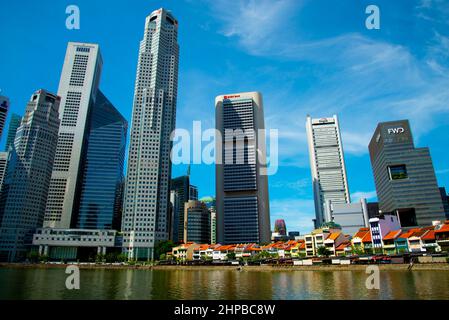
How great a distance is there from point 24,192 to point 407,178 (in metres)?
232

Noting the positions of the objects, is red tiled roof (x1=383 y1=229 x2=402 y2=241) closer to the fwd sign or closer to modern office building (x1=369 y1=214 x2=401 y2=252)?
modern office building (x1=369 y1=214 x2=401 y2=252)

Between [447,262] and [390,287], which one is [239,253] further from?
[390,287]

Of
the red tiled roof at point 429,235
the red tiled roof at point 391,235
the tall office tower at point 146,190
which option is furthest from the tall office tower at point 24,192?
the red tiled roof at point 429,235

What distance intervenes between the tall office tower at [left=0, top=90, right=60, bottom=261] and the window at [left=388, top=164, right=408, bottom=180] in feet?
719

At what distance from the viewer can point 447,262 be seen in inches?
2862

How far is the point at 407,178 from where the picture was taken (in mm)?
176125

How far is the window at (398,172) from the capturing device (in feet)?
585

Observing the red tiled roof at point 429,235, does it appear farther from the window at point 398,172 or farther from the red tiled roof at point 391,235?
the window at point 398,172

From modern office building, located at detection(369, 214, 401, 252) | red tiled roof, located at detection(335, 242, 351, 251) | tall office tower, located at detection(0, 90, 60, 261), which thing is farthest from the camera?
tall office tower, located at detection(0, 90, 60, 261)

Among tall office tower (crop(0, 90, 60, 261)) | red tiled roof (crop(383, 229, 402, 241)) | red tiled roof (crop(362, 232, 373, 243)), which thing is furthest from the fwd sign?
tall office tower (crop(0, 90, 60, 261))

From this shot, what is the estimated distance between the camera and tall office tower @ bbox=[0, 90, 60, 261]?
177375mm

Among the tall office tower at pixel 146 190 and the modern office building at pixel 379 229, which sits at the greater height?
the tall office tower at pixel 146 190
